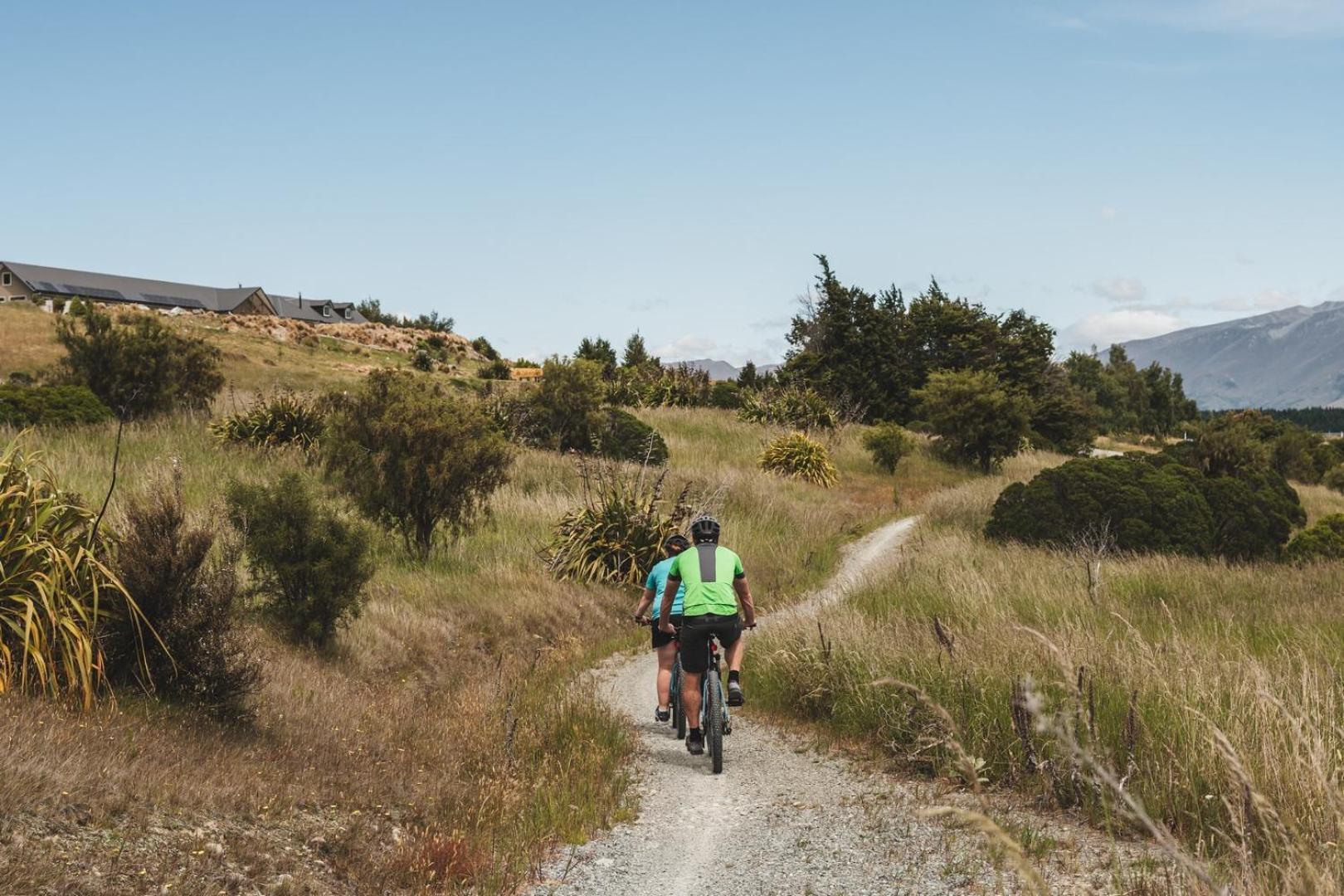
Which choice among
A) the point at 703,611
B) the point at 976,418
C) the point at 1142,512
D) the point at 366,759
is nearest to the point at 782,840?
the point at 703,611

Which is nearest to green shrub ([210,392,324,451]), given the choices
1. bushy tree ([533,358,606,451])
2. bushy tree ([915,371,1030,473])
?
bushy tree ([533,358,606,451])

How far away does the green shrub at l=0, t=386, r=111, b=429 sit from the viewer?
17.6 m

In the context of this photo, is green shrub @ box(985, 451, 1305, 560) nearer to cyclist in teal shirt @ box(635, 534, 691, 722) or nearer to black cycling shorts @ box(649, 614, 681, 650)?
cyclist in teal shirt @ box(635, 534, 691, 722)

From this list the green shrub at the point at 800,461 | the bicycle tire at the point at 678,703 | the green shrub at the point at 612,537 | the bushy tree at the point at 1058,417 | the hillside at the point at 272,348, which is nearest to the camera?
the bicycle tire at the point at 678,703

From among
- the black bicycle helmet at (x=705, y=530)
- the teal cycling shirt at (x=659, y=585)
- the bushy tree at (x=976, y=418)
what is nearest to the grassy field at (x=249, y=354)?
the teal cycling shirt at (x=659, y=585)

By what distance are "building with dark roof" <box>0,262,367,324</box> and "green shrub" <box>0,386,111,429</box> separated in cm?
6026

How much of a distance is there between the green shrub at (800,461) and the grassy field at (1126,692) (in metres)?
16.3

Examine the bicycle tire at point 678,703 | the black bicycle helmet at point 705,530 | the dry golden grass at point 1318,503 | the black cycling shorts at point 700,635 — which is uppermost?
the black bicycle helmet at point 705,530

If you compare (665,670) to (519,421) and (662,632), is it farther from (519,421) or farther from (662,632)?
(519,421)

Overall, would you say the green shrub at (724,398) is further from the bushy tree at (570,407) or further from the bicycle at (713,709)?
the bicycle at (713,709)

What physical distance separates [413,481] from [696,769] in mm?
7610

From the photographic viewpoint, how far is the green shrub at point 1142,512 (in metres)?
18.4

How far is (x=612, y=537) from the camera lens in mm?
16344

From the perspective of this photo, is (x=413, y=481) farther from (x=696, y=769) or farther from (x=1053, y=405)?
(x=1053, y=405)
